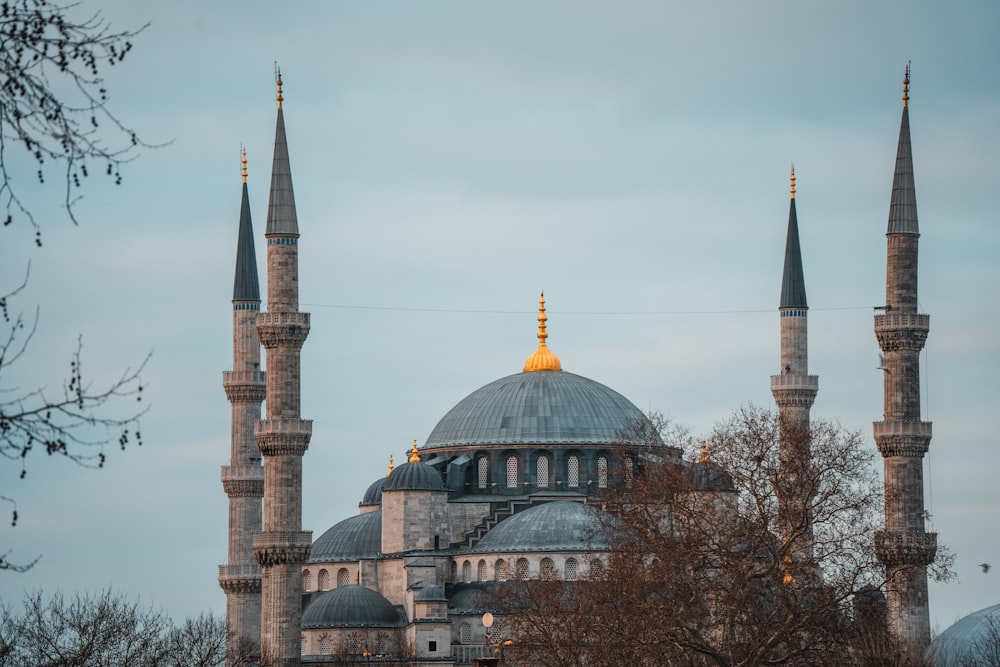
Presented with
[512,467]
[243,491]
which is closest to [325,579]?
[512,467]

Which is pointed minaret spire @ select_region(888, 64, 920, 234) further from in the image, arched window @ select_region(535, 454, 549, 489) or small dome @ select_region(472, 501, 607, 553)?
arched window @ select_region(535, 454, 549, 489)

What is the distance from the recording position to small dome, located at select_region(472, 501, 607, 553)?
64.8 meters

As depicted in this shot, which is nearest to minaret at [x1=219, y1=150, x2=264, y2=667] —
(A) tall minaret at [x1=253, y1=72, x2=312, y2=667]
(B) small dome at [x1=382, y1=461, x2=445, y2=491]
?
(A) tall minaret at [x1=253, y1=72, x2=312, y2=667]

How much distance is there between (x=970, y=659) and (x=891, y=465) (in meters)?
11.9

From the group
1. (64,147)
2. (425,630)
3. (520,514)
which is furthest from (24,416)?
(520,514)

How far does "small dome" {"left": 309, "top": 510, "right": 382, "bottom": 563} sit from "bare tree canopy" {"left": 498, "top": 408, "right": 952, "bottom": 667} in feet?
106

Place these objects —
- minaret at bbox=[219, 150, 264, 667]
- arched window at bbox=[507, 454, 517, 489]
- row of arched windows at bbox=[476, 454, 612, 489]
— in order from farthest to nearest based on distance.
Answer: arched window at bbox=[507, 454, 517, 489] < row of arched windows at bbox=[476, 454, 612, 489] < minaret at bbox=[219, 150, 264, 667]

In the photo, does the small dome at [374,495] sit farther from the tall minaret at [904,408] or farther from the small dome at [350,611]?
the tall minaret at [904,408]

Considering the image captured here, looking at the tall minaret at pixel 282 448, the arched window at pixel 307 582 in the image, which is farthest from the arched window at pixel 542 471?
the tall minaret at pixel 282 448

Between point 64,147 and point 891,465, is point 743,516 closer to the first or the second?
point 891,465

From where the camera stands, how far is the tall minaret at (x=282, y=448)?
53844 millimetres

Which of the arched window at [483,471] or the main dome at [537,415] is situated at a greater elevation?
the main dome at [537,415]

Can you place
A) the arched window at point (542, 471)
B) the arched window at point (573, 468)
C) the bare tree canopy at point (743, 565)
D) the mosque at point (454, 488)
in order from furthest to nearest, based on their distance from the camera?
the arched window at point (573, 468) < the arched window at point (542, 471) < the mosque at point (454, 488) < the bare tree canopy at point (743, 565)

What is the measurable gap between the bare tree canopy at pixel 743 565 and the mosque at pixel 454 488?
1.47 m
